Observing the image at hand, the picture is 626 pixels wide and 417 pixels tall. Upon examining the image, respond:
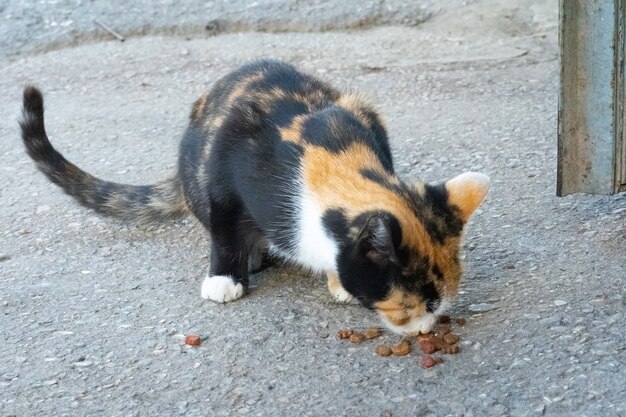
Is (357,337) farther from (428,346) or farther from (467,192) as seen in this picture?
(467,192)

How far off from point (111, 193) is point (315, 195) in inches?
61.7

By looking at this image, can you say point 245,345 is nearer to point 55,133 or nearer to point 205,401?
point 205,401

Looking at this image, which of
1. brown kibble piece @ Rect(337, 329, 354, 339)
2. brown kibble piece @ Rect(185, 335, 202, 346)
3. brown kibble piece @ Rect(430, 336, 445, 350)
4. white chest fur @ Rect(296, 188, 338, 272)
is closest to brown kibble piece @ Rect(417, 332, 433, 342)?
brown kibble piece @ Rect(430, 336, 445, 350)

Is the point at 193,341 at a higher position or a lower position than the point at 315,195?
lower

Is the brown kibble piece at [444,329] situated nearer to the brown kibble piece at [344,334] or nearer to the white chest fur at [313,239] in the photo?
the brown kibble piece at [344,334]

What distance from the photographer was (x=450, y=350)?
3221mm

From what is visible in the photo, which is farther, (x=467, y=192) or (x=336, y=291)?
(x=336, y=291)

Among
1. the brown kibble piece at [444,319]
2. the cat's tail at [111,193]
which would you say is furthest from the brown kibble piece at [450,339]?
the cat's tail at [111,193]

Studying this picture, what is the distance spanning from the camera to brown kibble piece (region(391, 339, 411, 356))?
10.7 feet

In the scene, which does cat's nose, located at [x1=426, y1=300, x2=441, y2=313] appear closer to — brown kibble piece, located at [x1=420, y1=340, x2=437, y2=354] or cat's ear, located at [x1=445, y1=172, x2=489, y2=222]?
brown kibble piece, located at [x1=420, y1=340, x2=437, y2=354]

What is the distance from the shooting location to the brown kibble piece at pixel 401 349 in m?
3.26

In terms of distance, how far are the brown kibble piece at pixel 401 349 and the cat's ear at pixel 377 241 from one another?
0.42m

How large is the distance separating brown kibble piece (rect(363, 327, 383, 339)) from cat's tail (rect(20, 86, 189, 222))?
55.2 inches

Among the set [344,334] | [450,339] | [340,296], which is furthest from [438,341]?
[340,296]
